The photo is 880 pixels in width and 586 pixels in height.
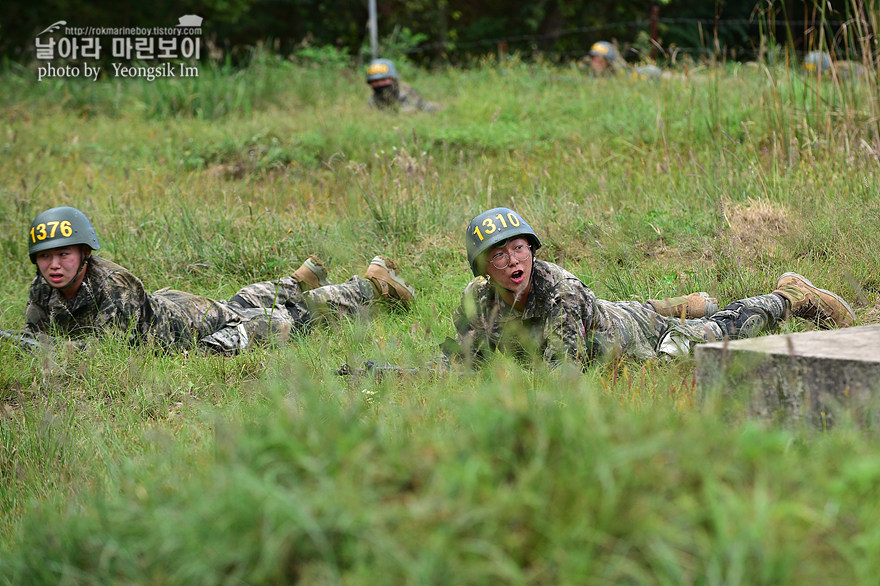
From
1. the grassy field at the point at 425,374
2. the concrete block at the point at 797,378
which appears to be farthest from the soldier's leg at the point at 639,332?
the concrete block at the point at 797,378

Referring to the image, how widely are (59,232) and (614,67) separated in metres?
10.5

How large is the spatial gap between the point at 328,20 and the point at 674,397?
864 inches

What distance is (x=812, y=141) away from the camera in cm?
725

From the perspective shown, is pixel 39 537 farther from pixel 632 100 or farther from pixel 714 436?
pixel 632 100

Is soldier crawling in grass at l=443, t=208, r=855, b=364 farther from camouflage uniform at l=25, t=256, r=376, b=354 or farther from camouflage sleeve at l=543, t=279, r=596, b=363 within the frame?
camouflage uniform at l=25, t=256, r=376, b=354

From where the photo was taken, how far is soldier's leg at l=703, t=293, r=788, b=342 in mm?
4863

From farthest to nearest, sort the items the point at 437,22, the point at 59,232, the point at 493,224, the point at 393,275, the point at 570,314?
the point at 437,22, the point at 393,275, the point at 59,232, the point at 493,224, the point at 570,314

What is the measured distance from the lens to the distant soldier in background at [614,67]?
36.7 feet

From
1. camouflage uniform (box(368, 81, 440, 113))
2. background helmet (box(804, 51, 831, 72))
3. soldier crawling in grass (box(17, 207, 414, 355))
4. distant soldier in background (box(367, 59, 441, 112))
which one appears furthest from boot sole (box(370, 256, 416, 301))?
distant soldier in background (box(367, 59, 441, 112))

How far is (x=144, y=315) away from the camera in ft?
18.9

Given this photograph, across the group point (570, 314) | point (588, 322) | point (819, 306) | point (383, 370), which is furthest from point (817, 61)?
point (383, 370)

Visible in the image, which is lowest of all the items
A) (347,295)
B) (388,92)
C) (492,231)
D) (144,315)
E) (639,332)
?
(639,332)

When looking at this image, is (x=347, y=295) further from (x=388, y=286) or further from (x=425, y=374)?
(x=425, y=374)

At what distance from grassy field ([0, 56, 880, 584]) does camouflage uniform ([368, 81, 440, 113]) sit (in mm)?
537
